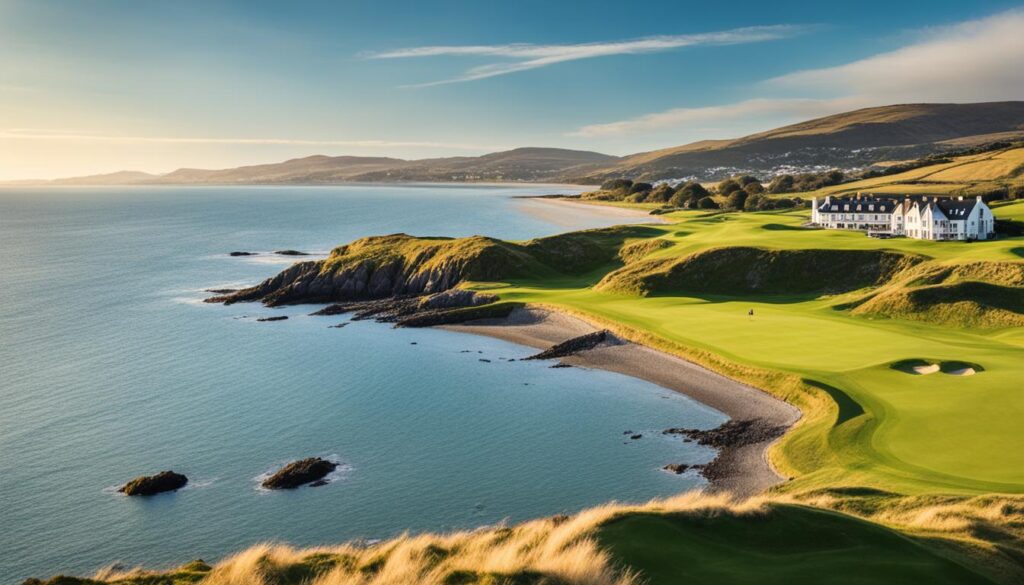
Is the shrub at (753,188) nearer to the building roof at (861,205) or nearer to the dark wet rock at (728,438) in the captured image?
the building roof at (861,205)

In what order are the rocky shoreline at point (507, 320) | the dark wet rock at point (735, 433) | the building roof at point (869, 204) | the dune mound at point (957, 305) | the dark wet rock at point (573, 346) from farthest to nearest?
the building roof at point (869, 204)
the dark wet rock at point (573, 346)
the dune mound at point (957, 305)
the dark wet rock at point (735, 433)
the rocky shoreline at point (507, 320)

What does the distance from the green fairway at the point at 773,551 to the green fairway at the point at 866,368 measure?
1459 centimetres

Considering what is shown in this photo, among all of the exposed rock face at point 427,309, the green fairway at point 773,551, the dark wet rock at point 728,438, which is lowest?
the dark wet rock at point 728,438

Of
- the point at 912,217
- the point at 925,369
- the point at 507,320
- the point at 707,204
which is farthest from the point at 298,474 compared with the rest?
the point at 707,204

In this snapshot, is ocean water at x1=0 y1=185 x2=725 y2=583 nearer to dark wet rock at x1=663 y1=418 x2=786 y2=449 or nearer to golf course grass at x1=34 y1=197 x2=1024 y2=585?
dark wet rock at x1=663 y1=418 x2=786 y2=449

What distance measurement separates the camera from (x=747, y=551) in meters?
14.6

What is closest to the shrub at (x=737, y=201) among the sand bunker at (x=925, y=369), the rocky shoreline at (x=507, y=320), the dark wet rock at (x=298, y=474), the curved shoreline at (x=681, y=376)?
the rocky shoreline at (x=507, y=320)

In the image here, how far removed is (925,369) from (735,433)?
13.1m

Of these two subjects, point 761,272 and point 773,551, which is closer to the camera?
point 773,551

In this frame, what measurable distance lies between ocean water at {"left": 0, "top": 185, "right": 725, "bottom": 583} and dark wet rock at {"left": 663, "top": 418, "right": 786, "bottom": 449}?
1.30 m

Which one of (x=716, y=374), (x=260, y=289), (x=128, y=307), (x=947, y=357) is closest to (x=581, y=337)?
(x=716, y=374)

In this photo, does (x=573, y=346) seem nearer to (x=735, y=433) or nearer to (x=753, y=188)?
(x=735, y=433)

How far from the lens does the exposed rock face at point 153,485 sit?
35.6 m

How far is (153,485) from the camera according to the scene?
35844 millimetres
